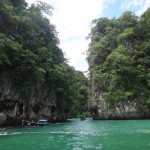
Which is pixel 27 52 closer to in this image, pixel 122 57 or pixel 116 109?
pixel 122 57

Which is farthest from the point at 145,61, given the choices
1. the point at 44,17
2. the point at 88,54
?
the point at 44,17

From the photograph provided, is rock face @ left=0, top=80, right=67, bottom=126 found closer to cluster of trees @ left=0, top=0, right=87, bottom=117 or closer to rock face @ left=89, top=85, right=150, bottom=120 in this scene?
cluster of trees @ left=0, top=0, right=87, bottom=117

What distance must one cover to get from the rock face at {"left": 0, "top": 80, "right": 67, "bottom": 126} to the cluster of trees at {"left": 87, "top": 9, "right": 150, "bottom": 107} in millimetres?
10266

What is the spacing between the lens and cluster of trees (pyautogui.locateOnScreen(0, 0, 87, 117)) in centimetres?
3369

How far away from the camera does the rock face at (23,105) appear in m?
33.8

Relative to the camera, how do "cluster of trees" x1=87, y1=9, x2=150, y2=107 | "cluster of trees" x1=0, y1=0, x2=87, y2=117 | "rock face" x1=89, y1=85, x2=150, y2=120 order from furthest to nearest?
"cluster of trees" x1=87, y1=9, x2=150, y2=107, "rock face" x1=89, y1=85, x2=150, y2=120, "cluster of trees" x1=0, y1=0, x2=87, y2=117

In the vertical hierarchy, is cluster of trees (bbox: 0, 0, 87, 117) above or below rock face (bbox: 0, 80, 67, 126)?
above

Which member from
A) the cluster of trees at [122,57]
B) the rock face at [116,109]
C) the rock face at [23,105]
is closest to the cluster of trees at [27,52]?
the rock face at [23,105]

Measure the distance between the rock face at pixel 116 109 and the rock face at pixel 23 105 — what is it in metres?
8.43

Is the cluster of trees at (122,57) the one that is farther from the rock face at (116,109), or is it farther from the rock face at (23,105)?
the rock face at (23,105)

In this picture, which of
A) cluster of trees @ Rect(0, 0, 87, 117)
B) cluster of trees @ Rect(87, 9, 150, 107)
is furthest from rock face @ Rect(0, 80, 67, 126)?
cluster of trees @ Rect(87, 9, 150, 107)

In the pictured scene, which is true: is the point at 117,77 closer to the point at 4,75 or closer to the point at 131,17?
the point at 131,17

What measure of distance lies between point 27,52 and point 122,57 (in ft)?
64.5

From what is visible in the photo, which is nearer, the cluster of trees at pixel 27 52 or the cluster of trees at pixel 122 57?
the cluster of trees at pixel 27 52
